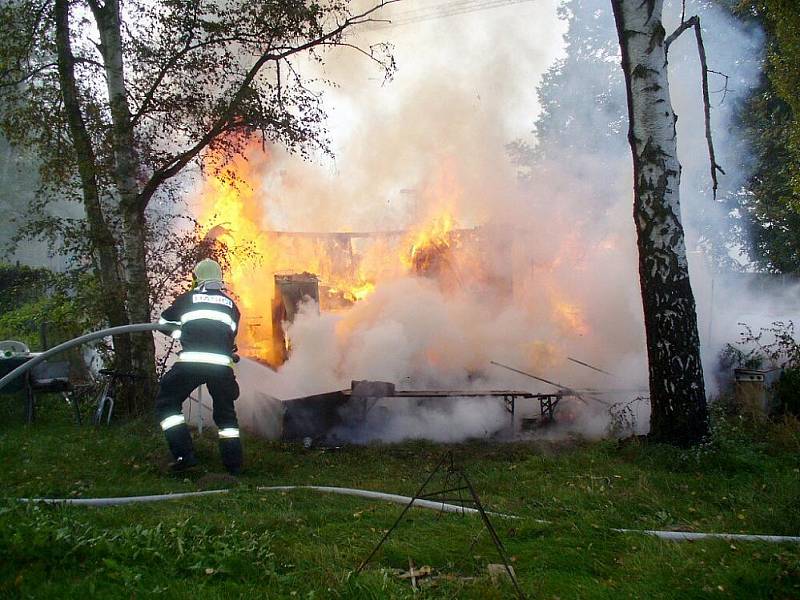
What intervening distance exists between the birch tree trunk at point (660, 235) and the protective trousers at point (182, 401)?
177 inches

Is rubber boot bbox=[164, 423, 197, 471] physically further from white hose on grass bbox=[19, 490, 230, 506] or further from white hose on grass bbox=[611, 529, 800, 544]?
white hose on grass bbox=[611, 529, 800, 544]

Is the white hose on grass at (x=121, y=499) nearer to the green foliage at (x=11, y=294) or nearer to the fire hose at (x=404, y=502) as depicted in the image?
the fire hose at (x=404, y=502)

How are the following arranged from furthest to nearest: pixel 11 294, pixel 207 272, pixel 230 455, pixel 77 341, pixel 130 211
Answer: pixel 11 294
pixel 130 211
pixel 207 272
pixel 230 455
pixel 77 341

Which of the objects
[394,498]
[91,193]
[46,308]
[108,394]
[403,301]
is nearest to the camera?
[394,498]

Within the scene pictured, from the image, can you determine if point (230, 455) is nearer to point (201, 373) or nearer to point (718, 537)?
point (201, 373)

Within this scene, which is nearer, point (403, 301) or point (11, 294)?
point (403, 301)

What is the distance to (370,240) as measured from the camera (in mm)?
21266

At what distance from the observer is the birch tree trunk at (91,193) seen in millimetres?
8703

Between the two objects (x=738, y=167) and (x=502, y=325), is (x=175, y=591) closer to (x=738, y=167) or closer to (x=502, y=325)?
(x=502, y=325)

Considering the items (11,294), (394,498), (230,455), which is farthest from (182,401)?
(11,294)

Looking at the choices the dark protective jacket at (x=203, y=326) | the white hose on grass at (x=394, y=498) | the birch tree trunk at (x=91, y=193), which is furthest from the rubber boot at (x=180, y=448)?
the birch tree trunk at (x=91, y=193)

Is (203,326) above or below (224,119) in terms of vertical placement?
below

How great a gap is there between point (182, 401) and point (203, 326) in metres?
0.84

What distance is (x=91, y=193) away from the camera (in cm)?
882
